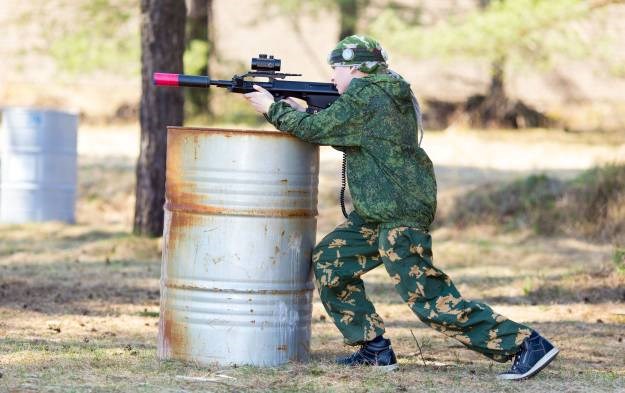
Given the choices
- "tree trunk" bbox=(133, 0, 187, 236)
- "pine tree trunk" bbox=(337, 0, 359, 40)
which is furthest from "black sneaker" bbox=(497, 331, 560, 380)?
"pine tree trunk" bbox=(337, 0, 359, 40)

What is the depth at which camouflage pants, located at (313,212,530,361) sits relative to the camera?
19.6 ft

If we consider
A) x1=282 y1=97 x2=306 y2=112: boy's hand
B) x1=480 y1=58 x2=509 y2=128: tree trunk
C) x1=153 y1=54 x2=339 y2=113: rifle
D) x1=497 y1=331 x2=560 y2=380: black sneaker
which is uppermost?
x1=480 y1=58 x2=509 y2=128: tree trunk

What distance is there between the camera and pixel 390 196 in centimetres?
595

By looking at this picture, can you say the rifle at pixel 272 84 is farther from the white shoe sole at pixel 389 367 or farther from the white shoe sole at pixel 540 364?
the white shoe sole at pixel 540 364

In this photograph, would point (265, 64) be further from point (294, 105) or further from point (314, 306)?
point (314, 306)

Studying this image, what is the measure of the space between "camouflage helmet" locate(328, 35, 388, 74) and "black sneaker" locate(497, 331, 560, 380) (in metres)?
1.58

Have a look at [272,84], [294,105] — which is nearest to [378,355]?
[294,105]

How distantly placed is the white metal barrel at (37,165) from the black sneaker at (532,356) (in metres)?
9.41

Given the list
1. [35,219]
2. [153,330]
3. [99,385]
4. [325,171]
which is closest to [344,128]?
[99,385]

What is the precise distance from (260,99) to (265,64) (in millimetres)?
199

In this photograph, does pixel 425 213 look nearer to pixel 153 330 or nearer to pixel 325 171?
pixel 153 330

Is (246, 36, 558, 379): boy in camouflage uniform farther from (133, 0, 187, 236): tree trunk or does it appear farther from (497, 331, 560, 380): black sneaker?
(133, 0, 187, 236): tree trunk

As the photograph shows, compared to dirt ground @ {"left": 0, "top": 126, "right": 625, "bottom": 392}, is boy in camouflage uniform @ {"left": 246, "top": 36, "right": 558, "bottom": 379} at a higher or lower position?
higher

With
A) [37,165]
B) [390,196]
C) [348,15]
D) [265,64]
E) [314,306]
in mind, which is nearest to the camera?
[390,196]
